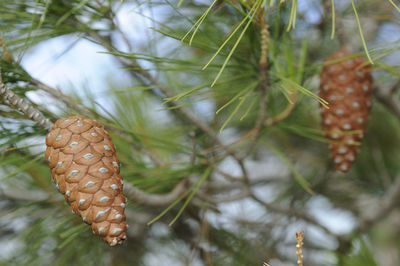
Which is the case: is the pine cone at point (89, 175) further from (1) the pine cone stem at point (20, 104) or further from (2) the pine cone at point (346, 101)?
(2) the pine cone at point (346, 101)

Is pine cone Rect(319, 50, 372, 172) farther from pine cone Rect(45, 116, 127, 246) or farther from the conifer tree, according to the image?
pine cone Rect(45, 116, 127, 246)

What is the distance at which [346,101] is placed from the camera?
0.77 m

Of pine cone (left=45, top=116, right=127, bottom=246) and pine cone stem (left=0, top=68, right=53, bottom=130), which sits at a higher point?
pine cone stem (left=0, top=68, right=53, bottom=130)

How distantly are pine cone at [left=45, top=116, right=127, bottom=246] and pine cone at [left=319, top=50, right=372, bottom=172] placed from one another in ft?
1.31

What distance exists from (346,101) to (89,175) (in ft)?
1.48

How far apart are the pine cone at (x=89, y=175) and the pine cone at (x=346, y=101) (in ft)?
1.31

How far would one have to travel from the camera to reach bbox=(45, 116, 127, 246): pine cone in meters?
0.52

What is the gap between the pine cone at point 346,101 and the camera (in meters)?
0.77

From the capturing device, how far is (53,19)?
31.8 inches

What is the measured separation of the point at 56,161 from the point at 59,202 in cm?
39

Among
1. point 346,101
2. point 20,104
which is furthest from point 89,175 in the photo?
point 346,101

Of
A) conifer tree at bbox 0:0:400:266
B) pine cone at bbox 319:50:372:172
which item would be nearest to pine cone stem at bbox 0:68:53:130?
conifer tree at bbox 0:0:400:266

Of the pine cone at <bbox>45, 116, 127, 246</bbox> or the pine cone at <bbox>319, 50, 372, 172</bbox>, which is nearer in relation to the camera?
the pine cone at <bbox>45, 116, 127, 246</bbox>

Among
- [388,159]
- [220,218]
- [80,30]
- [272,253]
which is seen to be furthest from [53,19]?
[388,159]
